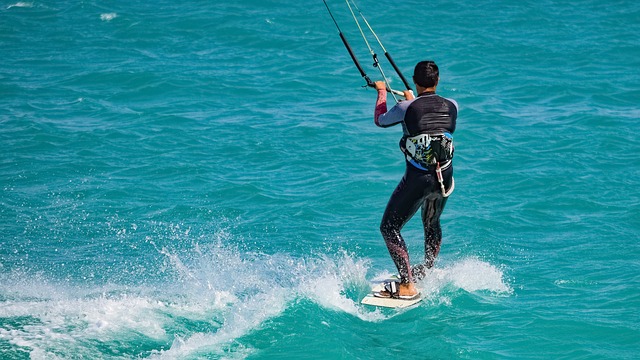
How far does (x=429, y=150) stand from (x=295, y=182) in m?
5.86

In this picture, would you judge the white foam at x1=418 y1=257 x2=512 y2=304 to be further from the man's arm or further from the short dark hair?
the short dark hair

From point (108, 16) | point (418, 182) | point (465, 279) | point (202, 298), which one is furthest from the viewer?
Answer: point (108, 16)

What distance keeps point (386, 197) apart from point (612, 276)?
415 centimetres

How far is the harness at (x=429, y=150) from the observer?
8844 mm

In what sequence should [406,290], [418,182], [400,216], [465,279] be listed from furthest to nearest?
[465,279], [406,290], [400,216], [418,182]

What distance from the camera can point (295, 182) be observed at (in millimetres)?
14547

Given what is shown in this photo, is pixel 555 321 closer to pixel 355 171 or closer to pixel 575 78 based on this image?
pixel 355 171

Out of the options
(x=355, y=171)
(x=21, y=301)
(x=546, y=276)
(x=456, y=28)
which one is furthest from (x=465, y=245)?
(x=456, y=28)

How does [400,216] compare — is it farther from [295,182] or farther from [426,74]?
[295,182]

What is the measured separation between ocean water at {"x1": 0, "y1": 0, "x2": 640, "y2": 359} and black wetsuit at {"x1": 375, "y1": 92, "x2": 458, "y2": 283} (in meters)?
0.66

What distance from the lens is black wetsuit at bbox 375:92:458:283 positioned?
347 inches

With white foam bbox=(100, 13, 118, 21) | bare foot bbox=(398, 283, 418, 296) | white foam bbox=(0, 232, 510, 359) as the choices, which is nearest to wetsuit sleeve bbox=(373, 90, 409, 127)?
bare foot bbox=(398, 283, 418, 296)

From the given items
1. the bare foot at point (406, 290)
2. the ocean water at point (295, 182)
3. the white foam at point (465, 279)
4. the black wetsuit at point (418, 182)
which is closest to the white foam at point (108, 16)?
the ocean water at point (295, 182)

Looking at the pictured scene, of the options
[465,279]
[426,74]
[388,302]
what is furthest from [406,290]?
[426,74]
